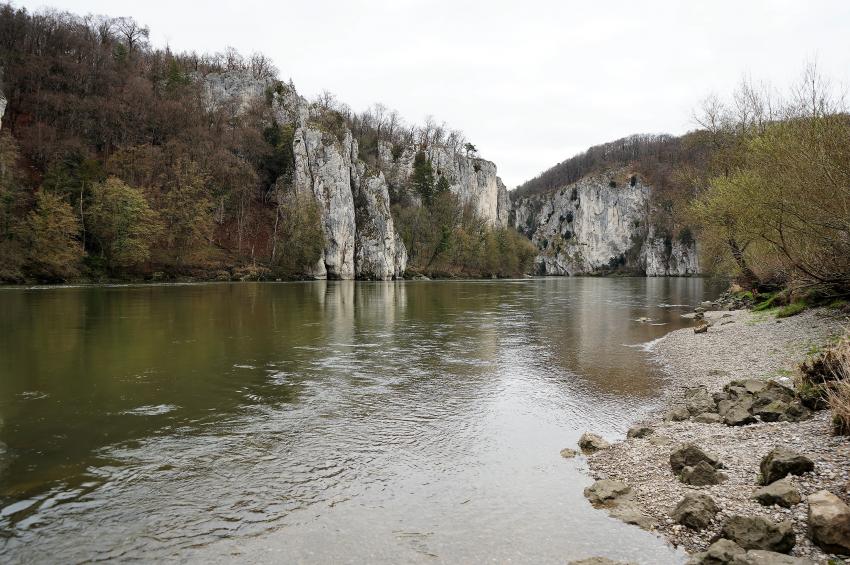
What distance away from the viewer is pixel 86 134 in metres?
79.4

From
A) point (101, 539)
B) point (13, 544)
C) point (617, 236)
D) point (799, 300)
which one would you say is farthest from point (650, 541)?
point (617, 236)

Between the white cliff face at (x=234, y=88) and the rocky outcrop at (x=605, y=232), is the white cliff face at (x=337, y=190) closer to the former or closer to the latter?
the white cliff face at (x=234, y=88)

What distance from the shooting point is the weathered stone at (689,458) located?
302 inches

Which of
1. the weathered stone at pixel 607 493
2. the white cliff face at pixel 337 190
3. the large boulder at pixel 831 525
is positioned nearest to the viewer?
the large boulder at pixel 831 525

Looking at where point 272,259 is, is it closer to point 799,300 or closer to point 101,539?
point 799,300

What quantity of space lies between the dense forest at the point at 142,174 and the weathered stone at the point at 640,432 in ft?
202

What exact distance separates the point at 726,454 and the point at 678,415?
2.77 m

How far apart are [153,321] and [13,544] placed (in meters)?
21.9

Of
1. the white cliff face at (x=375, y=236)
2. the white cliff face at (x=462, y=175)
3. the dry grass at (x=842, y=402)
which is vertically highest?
the white cliff face at (x=462, y=175)

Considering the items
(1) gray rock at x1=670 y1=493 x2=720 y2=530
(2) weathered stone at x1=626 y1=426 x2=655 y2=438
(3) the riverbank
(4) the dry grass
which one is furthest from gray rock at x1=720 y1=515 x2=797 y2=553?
(2) weathered stone at x1=626 y1=426 x2=655 y2=438

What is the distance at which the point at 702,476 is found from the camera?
7289 mm

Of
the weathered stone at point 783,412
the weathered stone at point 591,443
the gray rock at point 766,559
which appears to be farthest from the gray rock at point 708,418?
the gray rock at point 766,559

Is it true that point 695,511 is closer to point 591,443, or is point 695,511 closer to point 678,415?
point 591,443

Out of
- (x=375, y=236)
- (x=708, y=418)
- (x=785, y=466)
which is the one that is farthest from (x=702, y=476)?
(x=375, y=236)
